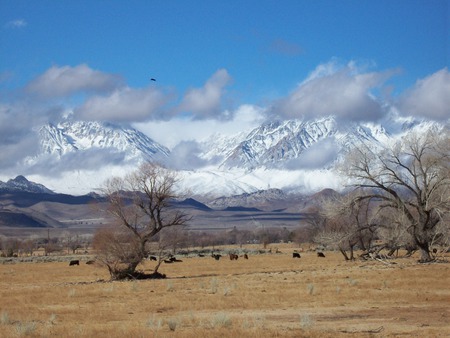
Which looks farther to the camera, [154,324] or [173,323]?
[154,324]

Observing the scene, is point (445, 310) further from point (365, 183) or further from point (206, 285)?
point (365, 183)

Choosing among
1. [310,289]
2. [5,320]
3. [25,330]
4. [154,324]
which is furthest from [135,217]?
[25,330]

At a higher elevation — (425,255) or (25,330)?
(425,255)

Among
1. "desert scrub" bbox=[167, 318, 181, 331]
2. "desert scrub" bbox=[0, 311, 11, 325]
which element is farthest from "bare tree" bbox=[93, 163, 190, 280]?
"desert scrub" bbox=[167, 318, 181, 331]

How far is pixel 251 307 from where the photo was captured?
27.4 metres

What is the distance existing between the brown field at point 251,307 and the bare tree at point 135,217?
368 centimetres

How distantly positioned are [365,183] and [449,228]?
6.48 metres

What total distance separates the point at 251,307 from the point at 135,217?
23.2m

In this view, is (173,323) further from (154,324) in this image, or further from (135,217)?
(135,217)

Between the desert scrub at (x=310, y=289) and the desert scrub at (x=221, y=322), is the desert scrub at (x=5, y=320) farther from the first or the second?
the desert scrub at (x=310, y=289)

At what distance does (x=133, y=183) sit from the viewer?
50.2 meters

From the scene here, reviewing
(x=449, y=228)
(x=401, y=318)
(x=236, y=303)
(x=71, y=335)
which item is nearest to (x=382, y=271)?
(x=449, y=228)

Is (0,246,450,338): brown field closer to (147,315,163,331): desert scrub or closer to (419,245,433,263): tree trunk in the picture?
(147,315,163,331): desert scrub

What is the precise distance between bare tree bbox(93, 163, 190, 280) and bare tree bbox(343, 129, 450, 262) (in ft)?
42.0
